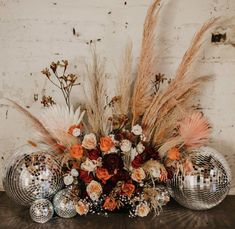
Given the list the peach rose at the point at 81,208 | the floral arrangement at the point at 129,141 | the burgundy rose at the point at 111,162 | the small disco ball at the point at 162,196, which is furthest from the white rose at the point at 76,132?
the small disco ball at the point at 162,196

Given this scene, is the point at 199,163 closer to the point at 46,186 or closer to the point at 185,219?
the point at 185,219

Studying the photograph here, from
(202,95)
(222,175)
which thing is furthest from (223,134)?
(222,175)

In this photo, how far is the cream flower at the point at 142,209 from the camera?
108 centimetres

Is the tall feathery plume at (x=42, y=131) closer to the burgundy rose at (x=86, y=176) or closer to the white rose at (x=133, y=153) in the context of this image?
the burgundy rose at (x=86, y=176)

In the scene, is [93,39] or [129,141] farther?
[93,39]

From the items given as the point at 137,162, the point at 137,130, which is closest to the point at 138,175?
the point at 137,162

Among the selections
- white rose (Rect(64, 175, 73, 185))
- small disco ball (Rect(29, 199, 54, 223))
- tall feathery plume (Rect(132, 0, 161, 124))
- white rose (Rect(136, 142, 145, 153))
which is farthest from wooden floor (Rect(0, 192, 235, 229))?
tall feathery plume (Rect(132, 0, 161, 124))

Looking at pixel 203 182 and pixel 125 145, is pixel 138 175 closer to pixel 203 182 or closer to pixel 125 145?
pixel 125 145

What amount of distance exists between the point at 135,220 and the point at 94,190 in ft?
0.55

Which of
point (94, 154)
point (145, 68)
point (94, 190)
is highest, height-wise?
point (145, 68)

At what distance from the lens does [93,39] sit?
1.32 metres

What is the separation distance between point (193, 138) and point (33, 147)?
0.54 metres

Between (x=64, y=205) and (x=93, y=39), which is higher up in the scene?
(x=93, y=39)

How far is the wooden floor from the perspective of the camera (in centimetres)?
106
